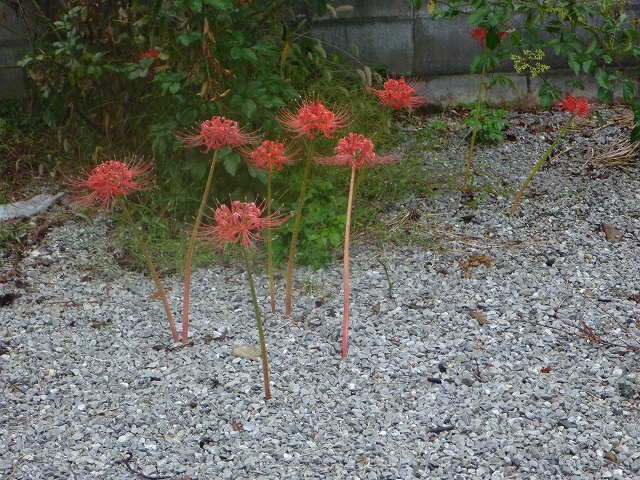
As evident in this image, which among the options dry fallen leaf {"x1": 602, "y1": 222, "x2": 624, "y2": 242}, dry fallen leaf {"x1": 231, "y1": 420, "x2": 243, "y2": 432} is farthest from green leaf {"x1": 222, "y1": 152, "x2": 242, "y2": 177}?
dry fallen leaf {"x1": 602, "y1": 222, "x2": 624, "y2": 242}

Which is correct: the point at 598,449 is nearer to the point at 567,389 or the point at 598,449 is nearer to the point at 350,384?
the point at 567,389

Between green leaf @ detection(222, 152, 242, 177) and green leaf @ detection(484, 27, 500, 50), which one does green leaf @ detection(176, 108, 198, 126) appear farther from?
green leaf @ detection(484, 27, 500, 50)

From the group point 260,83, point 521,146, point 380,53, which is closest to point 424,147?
point 521,146

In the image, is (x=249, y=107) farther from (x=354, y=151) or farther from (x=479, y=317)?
(x=479, y=317)

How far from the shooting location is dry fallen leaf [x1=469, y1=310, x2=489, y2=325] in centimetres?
286

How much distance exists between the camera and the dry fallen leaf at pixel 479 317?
2.86m

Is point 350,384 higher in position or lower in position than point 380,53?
lower

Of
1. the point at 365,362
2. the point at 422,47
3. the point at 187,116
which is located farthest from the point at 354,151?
the point at 422,47

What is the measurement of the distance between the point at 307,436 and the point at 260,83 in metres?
1.59

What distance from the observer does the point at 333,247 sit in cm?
342

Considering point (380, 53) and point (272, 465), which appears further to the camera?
point (380, 53)

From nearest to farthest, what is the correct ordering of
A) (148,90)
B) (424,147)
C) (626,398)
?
(626,398)
(148,90)
(424,147)

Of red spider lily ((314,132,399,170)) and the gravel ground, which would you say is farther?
red spider lily ((314,132,399,170))

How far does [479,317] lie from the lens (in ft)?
9.47
